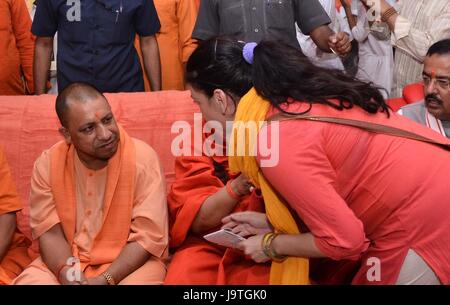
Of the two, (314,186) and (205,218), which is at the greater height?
→ (314,186)

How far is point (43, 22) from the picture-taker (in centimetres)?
381

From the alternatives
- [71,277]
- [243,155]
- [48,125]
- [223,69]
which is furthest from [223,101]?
[48,125]

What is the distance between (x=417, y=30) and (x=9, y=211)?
7.38 ft

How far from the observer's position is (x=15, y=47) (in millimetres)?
4215

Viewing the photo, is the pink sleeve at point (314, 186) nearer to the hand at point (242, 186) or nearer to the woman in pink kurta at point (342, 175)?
the woman in pink kurta at point (342, 175)

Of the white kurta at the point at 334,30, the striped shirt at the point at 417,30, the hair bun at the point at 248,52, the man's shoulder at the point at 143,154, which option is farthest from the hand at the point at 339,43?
the hair bun at the point at 248,52

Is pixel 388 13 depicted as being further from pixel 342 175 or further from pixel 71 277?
pixel 71 277

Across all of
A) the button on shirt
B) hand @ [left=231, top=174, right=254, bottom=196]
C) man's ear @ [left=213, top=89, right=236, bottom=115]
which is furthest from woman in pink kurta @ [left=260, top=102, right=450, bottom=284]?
the button on shirt

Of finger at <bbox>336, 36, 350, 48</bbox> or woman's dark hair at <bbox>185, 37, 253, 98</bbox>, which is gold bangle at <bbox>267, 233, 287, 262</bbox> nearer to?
woman's dark hair at <bbox>185, 37, 253, 98</bbox>

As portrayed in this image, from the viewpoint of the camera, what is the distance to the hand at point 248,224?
2.45m

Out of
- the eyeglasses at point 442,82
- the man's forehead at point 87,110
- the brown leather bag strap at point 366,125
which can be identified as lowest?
the man's forehead at point 87,110

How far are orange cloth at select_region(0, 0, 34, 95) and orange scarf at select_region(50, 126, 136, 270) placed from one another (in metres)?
1.52

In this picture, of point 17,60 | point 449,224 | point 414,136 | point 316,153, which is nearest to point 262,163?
point 316,153

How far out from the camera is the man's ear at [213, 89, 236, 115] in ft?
7.66
